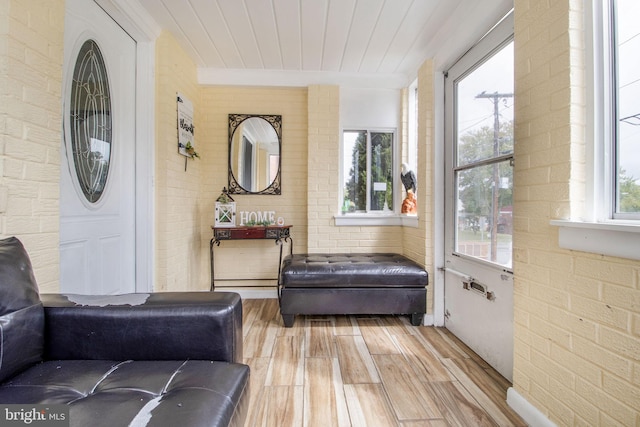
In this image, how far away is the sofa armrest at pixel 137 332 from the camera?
1026 mm

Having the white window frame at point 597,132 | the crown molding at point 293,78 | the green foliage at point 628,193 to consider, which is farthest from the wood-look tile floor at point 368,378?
the crown molding at point 293,78

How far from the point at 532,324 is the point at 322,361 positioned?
3.98ft

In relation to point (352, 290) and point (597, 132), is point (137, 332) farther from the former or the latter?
point (597, 132)

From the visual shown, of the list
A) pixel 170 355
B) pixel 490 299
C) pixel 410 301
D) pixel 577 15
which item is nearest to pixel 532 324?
pixel 490 299

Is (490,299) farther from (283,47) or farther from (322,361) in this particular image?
(283,47)

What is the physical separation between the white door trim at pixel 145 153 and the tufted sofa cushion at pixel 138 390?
57.6 inches

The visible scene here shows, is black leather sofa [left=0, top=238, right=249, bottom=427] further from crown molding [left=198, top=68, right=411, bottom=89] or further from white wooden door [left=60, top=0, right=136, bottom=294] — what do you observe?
crown molding [left=198, top=68, right=411, bottom=89]

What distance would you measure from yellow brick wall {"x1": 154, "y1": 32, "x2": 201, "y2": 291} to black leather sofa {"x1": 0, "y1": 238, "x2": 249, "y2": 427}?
4.53 feet

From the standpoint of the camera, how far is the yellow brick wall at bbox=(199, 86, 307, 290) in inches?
129

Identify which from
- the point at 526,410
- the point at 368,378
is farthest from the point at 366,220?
the point at 526,410

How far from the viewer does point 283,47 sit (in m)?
2.64

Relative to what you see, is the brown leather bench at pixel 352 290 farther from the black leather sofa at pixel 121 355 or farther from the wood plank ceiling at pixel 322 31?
the wood plank ceiling at pixel 322 31

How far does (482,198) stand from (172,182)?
8.16 feet

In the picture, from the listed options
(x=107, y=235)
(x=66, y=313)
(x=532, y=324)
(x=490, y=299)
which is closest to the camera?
(x=66, y=313)
